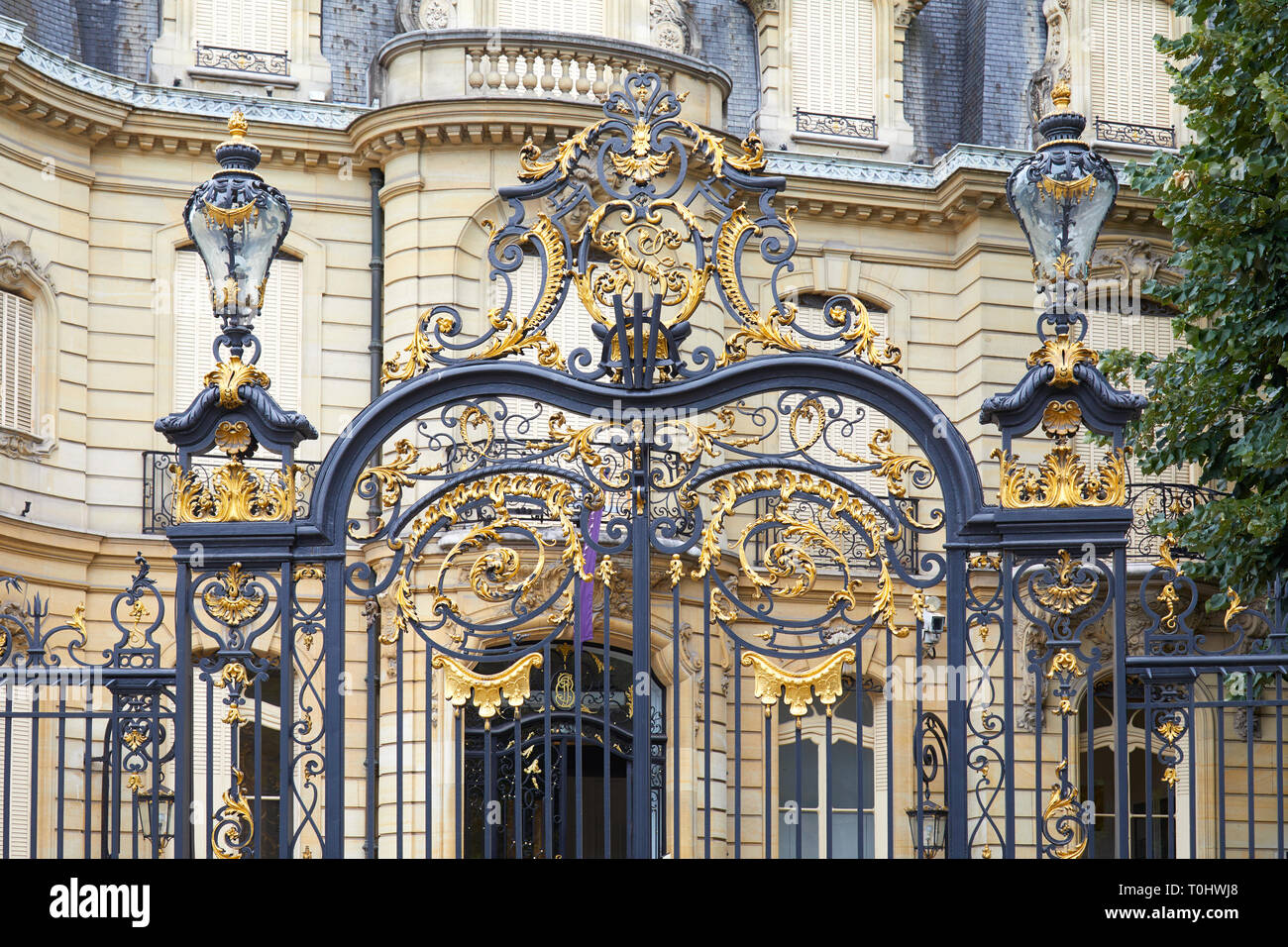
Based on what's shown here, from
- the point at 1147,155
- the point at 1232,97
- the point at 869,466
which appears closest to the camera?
the point at 869,466

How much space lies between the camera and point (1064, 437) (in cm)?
820

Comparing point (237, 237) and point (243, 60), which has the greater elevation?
point (243, 60)

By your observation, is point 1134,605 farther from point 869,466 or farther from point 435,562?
point 869,466

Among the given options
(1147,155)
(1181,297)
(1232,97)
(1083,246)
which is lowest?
(1083,246)

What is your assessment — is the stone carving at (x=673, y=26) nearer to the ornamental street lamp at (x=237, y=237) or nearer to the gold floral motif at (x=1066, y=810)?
the ornamental street lamp at (x=237, y=237)

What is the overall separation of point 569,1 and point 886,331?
15.1ft

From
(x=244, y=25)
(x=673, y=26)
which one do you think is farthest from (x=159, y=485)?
(x=673, y=26)

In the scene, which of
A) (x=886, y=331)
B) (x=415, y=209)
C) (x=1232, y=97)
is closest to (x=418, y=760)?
(x=415, y=209)

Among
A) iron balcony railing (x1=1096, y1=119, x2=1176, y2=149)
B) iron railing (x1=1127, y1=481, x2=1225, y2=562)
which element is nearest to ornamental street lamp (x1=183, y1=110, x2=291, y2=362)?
iron railing (x1=1127, y1=481, x2=1225, y2=562)

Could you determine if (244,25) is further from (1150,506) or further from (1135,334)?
(1150,506)

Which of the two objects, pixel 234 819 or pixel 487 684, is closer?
pixel 234 819

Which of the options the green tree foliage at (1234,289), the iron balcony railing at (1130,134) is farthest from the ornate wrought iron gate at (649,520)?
the iron balcony railing at (1130,134)

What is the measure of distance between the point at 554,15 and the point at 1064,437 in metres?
10.9

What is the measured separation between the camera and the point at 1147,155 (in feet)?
61.6
